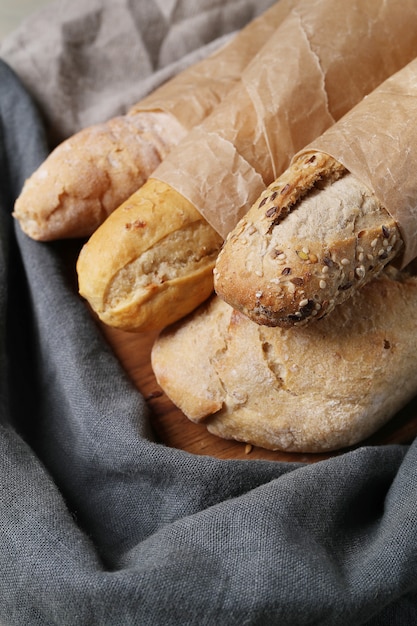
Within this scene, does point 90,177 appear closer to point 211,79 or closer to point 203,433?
point 211,79

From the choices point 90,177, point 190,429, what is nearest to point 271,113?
point 90,177

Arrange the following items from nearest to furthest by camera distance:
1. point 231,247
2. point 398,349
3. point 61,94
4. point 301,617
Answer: point 301,617, point 231,247, point 398,349, point 61,94

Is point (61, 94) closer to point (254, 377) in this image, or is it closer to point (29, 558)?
point (254, 377)

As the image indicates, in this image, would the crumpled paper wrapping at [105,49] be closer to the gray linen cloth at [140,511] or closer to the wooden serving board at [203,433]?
the gray linen cloth at [140,511]

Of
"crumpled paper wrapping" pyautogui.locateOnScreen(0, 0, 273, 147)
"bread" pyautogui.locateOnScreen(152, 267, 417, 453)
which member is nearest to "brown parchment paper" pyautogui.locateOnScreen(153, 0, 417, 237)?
"bread" pyautogui.locateOnScreen(152, 267, 417, 453)

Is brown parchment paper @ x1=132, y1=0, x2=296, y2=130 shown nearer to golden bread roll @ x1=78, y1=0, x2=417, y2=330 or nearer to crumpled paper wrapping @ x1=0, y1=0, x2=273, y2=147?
golden bread roll @ x1=78, y1=0, x2=417, y2=330

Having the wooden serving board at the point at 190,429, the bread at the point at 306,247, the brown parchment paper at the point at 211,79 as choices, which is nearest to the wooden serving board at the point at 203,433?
the wooden serving board at the point at 190,429

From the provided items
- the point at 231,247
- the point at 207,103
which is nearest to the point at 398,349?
the point at 231,247
